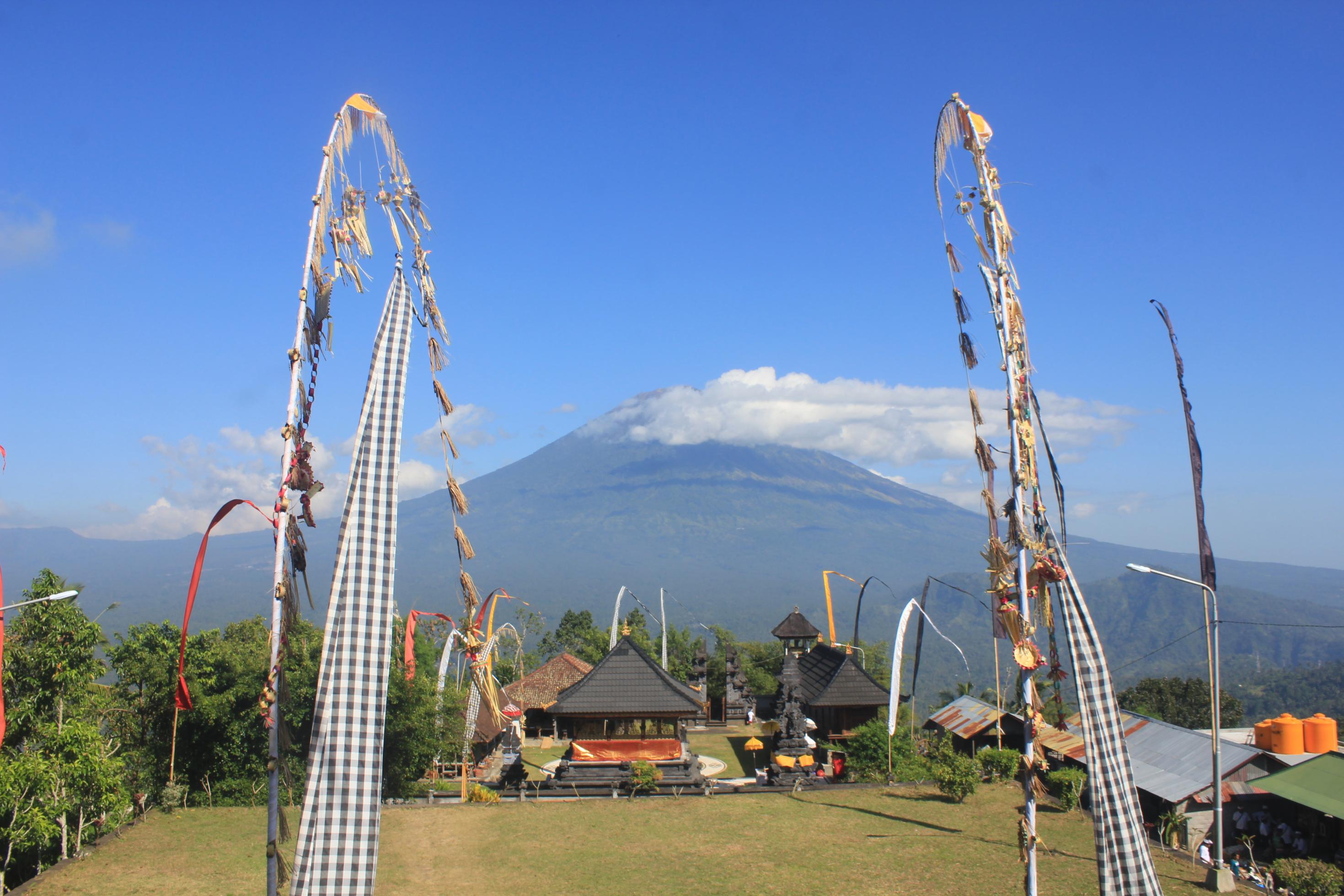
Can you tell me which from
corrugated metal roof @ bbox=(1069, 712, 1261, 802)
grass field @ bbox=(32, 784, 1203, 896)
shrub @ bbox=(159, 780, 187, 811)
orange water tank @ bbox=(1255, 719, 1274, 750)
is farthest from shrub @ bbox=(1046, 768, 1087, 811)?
shrub @ bbox=(159, 780, 187, 811)

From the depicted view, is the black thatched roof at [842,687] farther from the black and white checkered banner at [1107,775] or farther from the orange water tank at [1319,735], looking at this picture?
the black and white checkered banner at [1107,775]

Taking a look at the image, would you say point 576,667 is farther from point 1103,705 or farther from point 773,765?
point 1103,705

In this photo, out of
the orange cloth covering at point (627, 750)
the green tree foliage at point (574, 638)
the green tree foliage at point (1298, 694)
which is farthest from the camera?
the green tree foliage at point (1298, 694)

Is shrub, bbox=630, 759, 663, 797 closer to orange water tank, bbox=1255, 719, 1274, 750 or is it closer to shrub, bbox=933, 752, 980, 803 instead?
shrub, bbox=933, 752, 980, 803

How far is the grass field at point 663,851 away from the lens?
15266 millimetres

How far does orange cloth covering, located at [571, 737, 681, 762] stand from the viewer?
2523 centimetres

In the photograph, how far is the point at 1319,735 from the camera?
68.0 feet

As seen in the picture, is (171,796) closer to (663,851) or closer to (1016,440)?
(663,851)

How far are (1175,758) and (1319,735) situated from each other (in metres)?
3.63

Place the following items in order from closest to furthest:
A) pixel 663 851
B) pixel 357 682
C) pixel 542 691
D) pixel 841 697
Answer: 1. pixel 357 682
2. pixel 663 851
3. pixel 841 697
4. pixel 542 691

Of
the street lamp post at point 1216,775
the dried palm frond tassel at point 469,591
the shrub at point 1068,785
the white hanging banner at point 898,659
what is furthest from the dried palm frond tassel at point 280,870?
the shrub at point 1068,785

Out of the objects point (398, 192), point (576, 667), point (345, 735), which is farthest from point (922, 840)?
point (576, 667)

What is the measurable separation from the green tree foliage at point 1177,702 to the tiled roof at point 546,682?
28.5 meters

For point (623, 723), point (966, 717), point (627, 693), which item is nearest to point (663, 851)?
point (623, 723)
